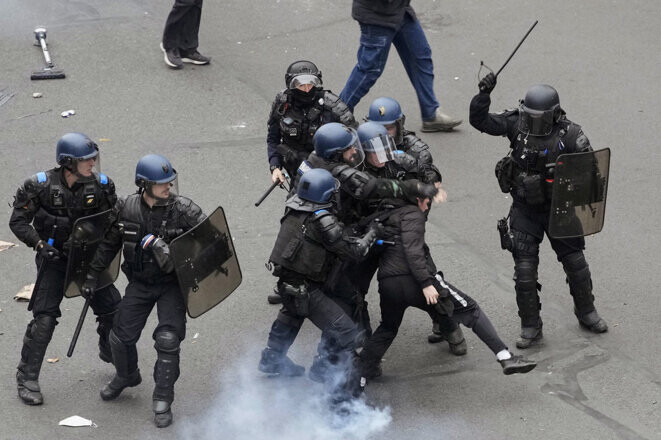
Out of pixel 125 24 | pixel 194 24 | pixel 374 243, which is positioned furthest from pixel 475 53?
pixel 374 243

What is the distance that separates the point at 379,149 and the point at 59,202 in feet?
6.75

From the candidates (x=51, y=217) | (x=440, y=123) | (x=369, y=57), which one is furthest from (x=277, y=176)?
(x=440, y=123)

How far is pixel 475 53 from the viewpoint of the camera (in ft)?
39.5

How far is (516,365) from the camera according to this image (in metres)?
6.58

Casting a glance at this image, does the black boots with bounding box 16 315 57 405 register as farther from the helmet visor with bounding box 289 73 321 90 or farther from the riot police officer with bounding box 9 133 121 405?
the helmet visor with bounding box 289 73 321 90

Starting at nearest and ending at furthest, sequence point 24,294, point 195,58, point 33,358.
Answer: point 33,358 < point 24,294 < point 195,58

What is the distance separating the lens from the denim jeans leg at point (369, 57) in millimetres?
9797

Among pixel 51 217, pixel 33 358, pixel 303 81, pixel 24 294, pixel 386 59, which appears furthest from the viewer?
pixel 386 59

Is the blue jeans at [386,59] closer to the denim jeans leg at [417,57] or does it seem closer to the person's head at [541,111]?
the denim jeans leg at [417,57]

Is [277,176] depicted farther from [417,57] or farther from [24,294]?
[417,57]

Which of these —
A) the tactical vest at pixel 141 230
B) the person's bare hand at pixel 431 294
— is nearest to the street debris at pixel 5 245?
the tactical vest at pixel 141 230

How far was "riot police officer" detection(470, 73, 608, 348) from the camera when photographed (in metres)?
7.02

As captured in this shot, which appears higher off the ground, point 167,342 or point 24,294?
point 167,342

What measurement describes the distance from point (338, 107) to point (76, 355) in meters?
2.59
